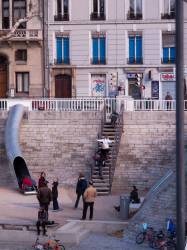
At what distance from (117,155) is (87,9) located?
554 inches

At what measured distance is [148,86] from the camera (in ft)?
136

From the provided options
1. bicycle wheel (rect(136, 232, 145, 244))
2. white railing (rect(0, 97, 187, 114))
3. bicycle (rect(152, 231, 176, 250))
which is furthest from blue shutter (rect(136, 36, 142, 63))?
bicycle (rect(152, 231, 176, 250))

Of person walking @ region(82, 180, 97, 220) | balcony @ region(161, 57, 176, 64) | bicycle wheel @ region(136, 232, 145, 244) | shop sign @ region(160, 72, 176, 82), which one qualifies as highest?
balcony @ region(161, 57, 176, 64)

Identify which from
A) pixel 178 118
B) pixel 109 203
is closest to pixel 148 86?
pixel 109 203

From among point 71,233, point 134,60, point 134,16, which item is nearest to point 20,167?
point 71,233

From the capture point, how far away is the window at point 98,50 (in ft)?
138

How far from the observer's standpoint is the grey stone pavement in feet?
62.4

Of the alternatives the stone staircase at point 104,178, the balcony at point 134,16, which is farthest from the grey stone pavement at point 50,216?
the balcony at point 134,16

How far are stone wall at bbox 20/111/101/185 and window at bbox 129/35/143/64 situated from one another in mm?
10379

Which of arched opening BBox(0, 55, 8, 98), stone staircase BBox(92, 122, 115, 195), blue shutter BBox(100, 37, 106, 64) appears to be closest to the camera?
stone staircase BBox(92, 122, 115, 195)

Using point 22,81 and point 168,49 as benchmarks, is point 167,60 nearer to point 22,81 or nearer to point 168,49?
point 168,49

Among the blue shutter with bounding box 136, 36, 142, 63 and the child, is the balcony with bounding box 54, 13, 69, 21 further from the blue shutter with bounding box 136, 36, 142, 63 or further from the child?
the child

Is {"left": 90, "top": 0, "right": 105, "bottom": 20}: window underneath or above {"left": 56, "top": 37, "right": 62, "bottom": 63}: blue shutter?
above

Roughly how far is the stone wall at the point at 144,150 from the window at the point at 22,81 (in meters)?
12.5
